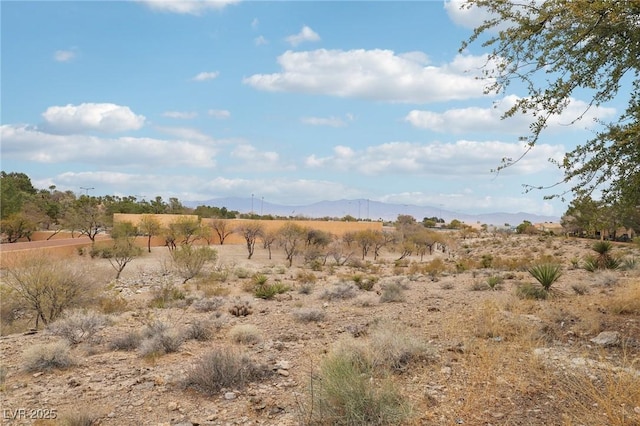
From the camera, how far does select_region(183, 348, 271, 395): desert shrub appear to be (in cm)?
642

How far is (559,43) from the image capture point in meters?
7.23

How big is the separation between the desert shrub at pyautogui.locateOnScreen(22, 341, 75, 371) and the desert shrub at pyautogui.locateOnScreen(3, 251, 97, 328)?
18.2 feet

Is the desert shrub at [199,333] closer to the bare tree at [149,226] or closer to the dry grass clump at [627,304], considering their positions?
the dry grass clump at [627,304]

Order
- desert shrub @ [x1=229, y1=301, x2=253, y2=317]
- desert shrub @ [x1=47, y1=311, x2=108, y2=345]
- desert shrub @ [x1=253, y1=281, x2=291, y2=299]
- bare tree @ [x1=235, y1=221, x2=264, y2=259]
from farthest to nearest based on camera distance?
bare tree @ [x1=235, y1=221, x2=264, y2=259]
desert shrub @ [x1=253, y1=281, x2=291, y2=299]
desert shrub @ [x1=229, y1=301, x2=253, y2=317]
desert shrub @ [x1=47, y1=311, x2=108, y2=345]

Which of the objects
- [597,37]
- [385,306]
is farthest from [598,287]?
[597,37]

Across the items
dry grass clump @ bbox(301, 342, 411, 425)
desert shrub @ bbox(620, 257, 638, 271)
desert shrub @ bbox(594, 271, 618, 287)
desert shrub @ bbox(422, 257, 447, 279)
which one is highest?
desert shrub @ bbox(620, 257, 638, 271)

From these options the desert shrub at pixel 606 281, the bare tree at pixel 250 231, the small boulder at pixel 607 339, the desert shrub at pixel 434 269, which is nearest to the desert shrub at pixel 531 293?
the desert shrub at pixel 606 281

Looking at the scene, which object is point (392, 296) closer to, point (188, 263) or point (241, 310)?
point (241, 310)

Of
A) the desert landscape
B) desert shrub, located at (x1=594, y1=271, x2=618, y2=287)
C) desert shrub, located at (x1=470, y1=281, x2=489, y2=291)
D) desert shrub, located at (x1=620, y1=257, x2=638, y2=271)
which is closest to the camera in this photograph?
the desert landscape

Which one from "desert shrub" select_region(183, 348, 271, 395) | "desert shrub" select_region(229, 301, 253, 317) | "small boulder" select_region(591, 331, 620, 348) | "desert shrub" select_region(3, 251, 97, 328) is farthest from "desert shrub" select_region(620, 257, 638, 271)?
"desert shrub" select_region(3, 251, 97, 328)

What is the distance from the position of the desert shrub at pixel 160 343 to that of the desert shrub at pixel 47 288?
5858 mm

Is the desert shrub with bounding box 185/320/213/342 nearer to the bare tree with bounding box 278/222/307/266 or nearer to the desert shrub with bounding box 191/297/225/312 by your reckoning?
the desert shrub with bounding box 191/297/225/312

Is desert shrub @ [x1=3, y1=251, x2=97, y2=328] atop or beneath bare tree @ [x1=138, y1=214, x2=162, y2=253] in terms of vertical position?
beneath

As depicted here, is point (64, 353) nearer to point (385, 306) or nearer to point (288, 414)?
point (288, 414)
